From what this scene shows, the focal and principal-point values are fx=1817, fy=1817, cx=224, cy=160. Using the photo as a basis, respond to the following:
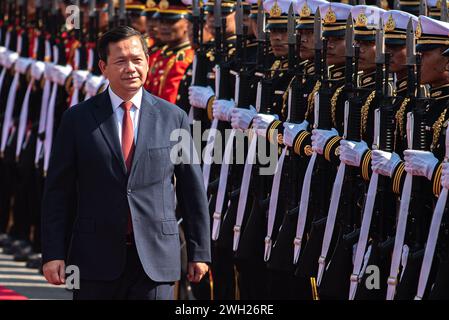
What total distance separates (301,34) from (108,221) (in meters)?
3.27

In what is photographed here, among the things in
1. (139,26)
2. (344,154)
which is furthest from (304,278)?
(139,26)

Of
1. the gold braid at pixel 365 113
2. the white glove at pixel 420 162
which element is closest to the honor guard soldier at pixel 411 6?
the gold braid at pixel 365 113

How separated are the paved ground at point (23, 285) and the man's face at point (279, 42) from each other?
274 centimetres

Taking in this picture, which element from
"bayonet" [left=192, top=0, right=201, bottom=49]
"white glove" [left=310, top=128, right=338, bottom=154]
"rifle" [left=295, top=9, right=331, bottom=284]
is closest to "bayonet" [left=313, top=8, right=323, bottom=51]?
"rifle" [left=295, top=9, right=331, bottom=284]

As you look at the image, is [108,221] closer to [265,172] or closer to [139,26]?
[265,172]

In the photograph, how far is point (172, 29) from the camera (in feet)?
44.4

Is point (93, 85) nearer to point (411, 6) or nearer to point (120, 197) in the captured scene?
point (411, 6)

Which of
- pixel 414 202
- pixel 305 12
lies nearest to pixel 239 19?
pixel 305 12

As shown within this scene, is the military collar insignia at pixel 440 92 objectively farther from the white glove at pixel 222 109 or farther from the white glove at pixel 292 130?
the white glove at pixel 222 109

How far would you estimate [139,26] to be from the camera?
1472 cm

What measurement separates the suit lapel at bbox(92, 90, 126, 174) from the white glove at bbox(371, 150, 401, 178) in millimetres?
1817

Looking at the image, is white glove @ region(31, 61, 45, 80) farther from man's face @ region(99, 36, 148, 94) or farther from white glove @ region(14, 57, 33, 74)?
man's face @ region(99, 36, 148, 94)

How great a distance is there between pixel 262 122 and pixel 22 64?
536 centimetres
